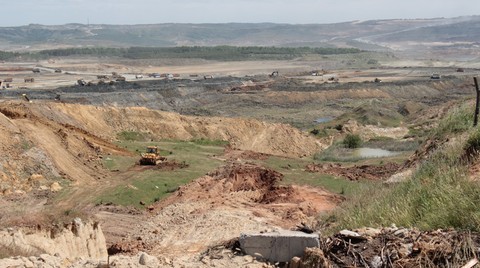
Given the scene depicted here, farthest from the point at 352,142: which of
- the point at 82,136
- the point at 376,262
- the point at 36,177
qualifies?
the point at 376,262

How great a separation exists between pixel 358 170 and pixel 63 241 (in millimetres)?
21063

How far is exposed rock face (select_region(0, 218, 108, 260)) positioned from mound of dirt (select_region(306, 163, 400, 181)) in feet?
54.2

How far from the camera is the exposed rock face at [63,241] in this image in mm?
14844

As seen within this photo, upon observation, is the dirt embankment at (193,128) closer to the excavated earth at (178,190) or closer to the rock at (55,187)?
the excavated earth at (178,190)

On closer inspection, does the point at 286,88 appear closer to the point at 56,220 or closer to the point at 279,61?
the point at 56,220

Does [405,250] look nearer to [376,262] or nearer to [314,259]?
[376,262]

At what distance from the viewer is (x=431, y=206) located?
9.78m

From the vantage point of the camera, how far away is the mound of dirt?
103ft

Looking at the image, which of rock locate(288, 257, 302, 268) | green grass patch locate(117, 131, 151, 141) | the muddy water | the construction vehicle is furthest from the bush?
rock locate(288, 257, 302, 268)

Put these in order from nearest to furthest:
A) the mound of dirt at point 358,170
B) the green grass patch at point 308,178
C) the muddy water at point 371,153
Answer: the green grass patch at point 308,178
the mound of dirt at point 358,170
the muddy water at point 371,153

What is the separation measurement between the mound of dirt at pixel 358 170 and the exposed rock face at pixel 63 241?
54.2 ft

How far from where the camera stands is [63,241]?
16391 millimetres

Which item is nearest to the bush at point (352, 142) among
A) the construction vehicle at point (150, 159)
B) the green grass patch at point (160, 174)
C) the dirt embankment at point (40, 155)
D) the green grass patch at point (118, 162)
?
the green grass patch at point (160, 174)

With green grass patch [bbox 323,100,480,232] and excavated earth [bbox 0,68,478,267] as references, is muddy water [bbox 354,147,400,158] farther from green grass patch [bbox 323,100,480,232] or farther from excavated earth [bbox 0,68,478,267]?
green grass patch [bbox 323,100,480,232]
